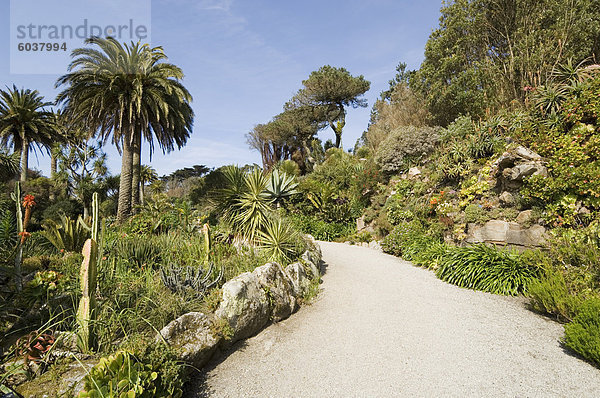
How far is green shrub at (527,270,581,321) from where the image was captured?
429cm

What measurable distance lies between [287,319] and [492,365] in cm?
286

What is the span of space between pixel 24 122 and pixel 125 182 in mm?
15360

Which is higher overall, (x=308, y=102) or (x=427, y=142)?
(x=308, y=102)

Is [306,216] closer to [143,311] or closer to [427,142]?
[427,142]

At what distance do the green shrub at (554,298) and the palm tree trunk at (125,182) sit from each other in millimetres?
14648

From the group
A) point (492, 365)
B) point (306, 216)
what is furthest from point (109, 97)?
point (492, 365)

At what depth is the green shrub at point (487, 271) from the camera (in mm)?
5680

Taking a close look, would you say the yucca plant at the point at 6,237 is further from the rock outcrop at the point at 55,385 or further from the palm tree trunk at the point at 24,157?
the palm tree trunk at the point at 24,157

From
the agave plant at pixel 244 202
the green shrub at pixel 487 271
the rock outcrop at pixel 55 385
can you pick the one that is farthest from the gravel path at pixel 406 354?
the agave plant at pixel 244 202

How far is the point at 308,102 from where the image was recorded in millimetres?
27875

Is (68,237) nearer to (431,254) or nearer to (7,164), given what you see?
(431,254)

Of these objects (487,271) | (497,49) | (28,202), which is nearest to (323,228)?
(487,271)

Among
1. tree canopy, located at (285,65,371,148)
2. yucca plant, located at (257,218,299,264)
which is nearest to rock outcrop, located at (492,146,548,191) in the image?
yucca plant, located at (257,218,299,264)

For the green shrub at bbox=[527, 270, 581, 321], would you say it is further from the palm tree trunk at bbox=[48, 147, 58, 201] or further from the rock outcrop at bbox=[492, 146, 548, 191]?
the palm tree trunk at bbox=[48, 147, 58, 201]
